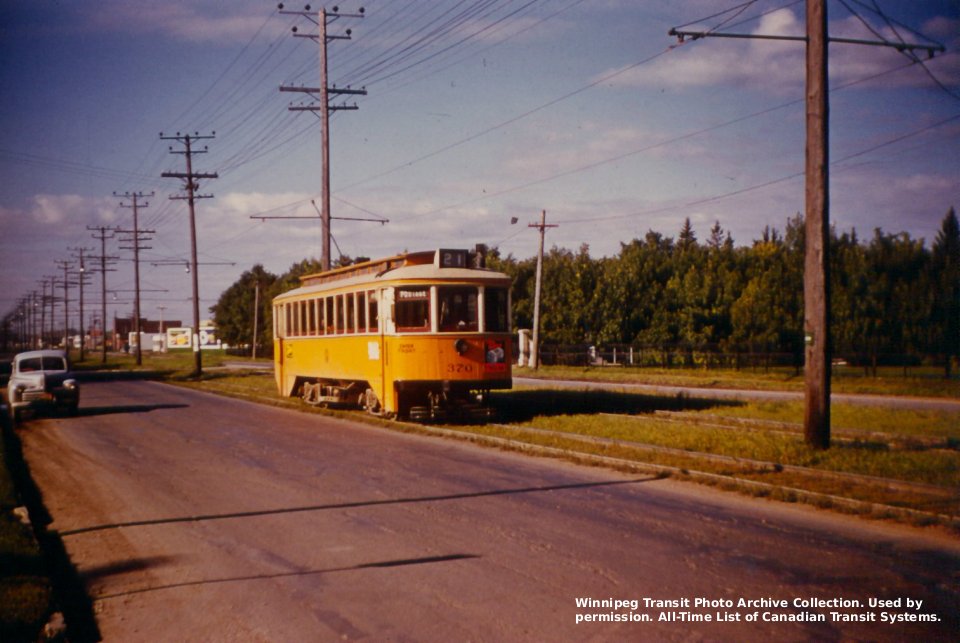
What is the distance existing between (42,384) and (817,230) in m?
19.8

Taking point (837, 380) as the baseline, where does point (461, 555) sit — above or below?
above

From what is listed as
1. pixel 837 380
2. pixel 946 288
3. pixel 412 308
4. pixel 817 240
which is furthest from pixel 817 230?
pixel 946 288

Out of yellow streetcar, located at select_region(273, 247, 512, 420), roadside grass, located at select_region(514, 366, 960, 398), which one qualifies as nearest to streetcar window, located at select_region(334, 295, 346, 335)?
yellow streetcar, located at select_region(273, 247, 512, 420)

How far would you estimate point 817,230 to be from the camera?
43.1ft

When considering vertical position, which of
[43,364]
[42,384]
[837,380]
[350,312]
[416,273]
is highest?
[416,273]

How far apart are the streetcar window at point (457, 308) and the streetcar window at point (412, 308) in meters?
0.33

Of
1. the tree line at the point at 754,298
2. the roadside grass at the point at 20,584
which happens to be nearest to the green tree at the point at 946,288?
the tree line at the point at 754,298

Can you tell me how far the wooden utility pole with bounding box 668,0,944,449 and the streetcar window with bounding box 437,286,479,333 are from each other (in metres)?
7.64

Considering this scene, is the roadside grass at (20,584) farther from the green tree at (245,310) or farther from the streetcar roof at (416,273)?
the green tree at (245,310)

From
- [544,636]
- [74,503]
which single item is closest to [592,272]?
[74,503]

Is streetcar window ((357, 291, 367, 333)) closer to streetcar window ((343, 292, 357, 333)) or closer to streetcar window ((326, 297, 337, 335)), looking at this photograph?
streetcar window ((343, 292, 357, 333))

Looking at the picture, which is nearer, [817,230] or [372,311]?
[817,230]

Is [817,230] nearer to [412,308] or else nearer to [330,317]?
[412,308]

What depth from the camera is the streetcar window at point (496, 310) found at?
62.6 feet
